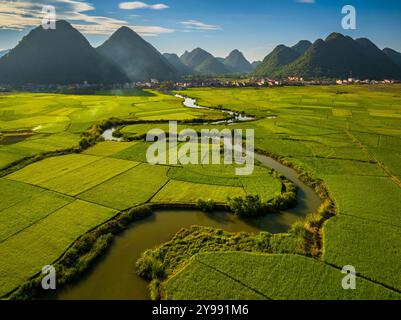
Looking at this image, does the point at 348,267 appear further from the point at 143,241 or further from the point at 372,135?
the point at 372,135

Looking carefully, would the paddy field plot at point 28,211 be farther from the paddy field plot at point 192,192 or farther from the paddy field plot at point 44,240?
the paddy field plot at point 192,192

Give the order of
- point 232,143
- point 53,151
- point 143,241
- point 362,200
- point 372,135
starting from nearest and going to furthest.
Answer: point 143,241 → point 362,200 → point 53,151 → point 232,143 → point 372,135

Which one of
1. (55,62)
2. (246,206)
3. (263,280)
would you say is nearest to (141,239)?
(246,206)

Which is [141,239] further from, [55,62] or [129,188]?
[55,62]

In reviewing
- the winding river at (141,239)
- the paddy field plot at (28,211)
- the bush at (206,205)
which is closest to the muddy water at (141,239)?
the winding river at (141,239)

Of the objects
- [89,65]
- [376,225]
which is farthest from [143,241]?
[89,65]

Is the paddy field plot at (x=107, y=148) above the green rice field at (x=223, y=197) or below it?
above
